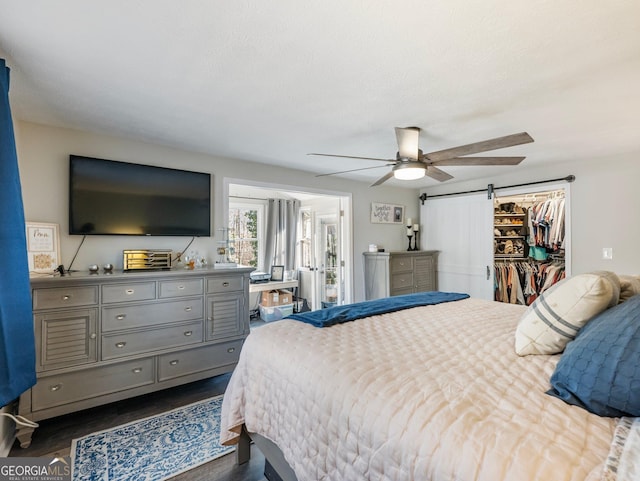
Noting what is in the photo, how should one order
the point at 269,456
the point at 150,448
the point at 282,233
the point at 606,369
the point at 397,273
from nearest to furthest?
the point at 606,369 → the point at 269,456 → the point at 150,448 → the point at 397,273 → the point at 282,233

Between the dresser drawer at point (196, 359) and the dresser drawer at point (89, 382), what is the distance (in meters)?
0.10

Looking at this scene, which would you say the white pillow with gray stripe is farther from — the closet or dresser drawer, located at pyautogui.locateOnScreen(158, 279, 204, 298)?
the closet

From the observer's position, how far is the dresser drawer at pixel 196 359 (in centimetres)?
272

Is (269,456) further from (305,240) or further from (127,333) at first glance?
(305,240)

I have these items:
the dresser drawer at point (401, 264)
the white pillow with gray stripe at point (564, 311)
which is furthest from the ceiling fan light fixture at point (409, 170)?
the dresser drawer at point (401, 264)

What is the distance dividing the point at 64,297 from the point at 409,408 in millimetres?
2552

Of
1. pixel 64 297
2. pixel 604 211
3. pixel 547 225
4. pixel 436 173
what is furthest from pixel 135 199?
pixel 547 225

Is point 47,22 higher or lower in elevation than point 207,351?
higher

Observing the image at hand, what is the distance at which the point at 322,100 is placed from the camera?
84.2 inches

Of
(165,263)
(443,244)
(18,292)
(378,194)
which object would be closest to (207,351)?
(165,263)

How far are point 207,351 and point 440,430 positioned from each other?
8.35 ft

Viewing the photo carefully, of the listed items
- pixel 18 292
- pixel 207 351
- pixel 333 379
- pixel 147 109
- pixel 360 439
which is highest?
pixel 147 109

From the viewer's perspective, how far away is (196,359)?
289 centimetres

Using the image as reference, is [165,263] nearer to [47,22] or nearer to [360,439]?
[47,22]
